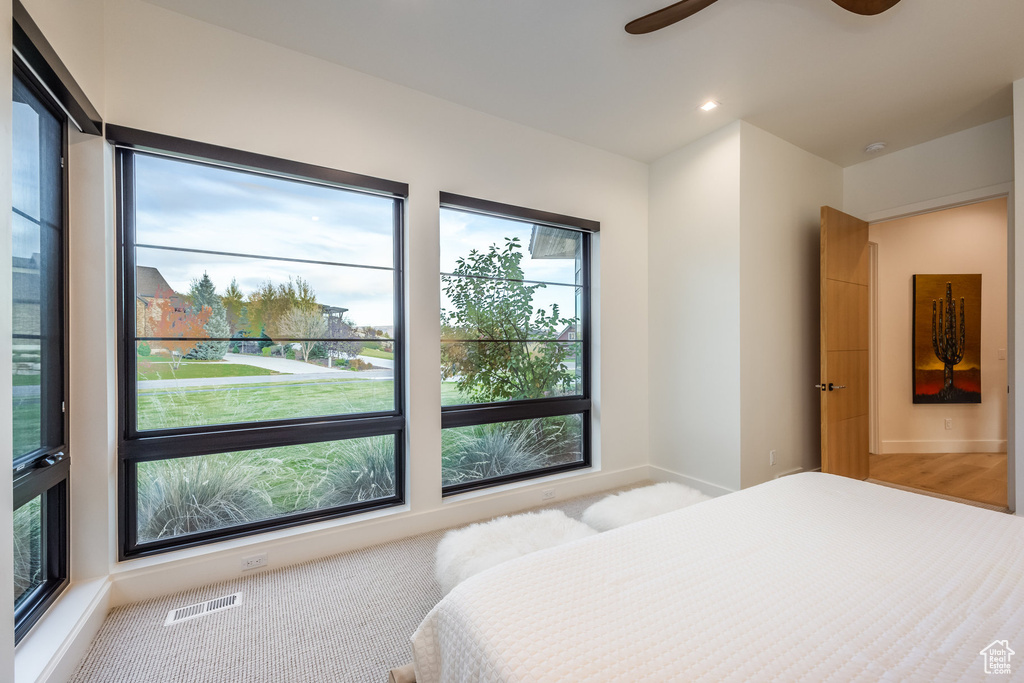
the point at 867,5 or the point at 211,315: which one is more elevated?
the point at 867,5

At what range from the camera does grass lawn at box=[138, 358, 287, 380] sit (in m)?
2.07

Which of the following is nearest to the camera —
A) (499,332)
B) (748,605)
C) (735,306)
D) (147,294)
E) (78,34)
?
(748,605)

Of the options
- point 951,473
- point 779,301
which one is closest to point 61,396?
point 779,301

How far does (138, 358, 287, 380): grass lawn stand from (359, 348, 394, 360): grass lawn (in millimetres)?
558

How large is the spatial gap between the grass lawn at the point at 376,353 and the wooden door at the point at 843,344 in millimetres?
3207

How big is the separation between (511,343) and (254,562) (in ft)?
6.59

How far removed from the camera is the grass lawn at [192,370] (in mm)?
2068

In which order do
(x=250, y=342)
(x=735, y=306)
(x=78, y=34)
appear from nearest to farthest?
(x=78, y=34) < (x=250, y=342) < (x=735, y=306)

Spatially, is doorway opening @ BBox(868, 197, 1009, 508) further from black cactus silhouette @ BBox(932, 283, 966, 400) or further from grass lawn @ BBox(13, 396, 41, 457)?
grass lawn @ BBox(13, 396, 41, 457)

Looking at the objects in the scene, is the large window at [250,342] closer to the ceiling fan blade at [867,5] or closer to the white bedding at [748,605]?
the white bedding at [748,605]

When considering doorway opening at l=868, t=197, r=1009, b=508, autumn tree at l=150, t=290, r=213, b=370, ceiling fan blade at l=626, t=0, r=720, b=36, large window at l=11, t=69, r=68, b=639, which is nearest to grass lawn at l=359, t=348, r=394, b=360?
autumn tree at l=150, t=290, r=213, b=370

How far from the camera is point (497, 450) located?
3.15 m

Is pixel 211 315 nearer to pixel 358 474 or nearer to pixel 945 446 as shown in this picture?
pixel 358 474

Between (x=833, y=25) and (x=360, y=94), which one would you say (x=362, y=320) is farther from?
(x=833, y=25)
